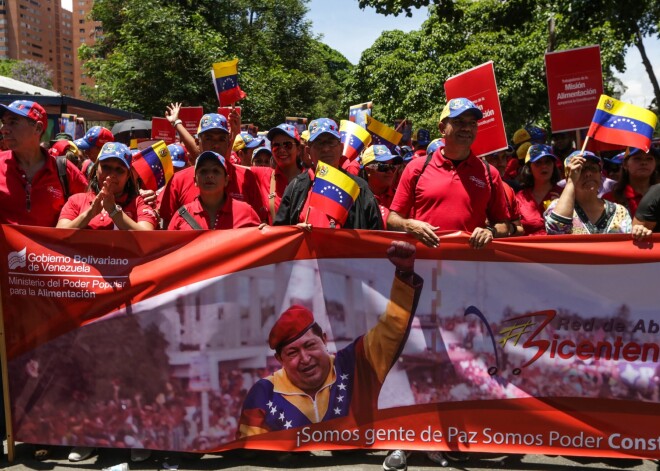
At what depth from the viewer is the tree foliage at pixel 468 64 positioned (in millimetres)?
26156

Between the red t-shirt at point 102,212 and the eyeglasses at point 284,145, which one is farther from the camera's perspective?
the eyeglasses at point 284,145

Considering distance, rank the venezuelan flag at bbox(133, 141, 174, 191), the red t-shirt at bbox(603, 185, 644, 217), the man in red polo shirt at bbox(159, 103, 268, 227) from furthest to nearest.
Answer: the venezuelan flag at bbox(133, 141, 174, 191) < the red t-shirt at bbox(603, 185, 644, 217) < the man in red polo shirt at bbox(159, 103, 268, 227)

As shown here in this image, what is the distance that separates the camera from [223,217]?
4.86 meters

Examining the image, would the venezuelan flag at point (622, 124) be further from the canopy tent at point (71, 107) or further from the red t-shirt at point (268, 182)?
the canopy tent at point (71, 107)

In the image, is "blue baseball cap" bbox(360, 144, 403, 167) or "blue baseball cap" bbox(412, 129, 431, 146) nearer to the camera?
"blue baseball cap" bbox(360, 144, 403, 167)

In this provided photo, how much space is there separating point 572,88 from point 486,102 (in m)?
1.29

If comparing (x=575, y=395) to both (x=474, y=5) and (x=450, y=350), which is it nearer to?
(x=450, y=350)

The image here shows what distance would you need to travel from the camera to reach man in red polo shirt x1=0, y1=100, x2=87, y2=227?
4.77 m

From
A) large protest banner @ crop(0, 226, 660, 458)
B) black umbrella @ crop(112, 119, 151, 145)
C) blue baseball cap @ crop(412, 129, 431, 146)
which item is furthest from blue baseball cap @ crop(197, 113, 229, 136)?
blue baseball cap @ crop(412, 129, 431, 146)

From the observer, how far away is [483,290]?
4.37 m

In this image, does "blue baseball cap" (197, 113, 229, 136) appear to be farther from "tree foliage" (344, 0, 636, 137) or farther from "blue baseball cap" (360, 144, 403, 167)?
"tree foliage" (344, 0, 636, 137)

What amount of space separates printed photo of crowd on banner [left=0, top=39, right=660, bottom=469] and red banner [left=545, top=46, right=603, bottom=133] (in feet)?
6.94

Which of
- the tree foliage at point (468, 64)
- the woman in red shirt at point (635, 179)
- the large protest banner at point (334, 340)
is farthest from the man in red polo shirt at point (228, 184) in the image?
the tree foliage at point (468, 64)

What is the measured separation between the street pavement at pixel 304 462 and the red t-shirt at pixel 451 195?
149 cm
